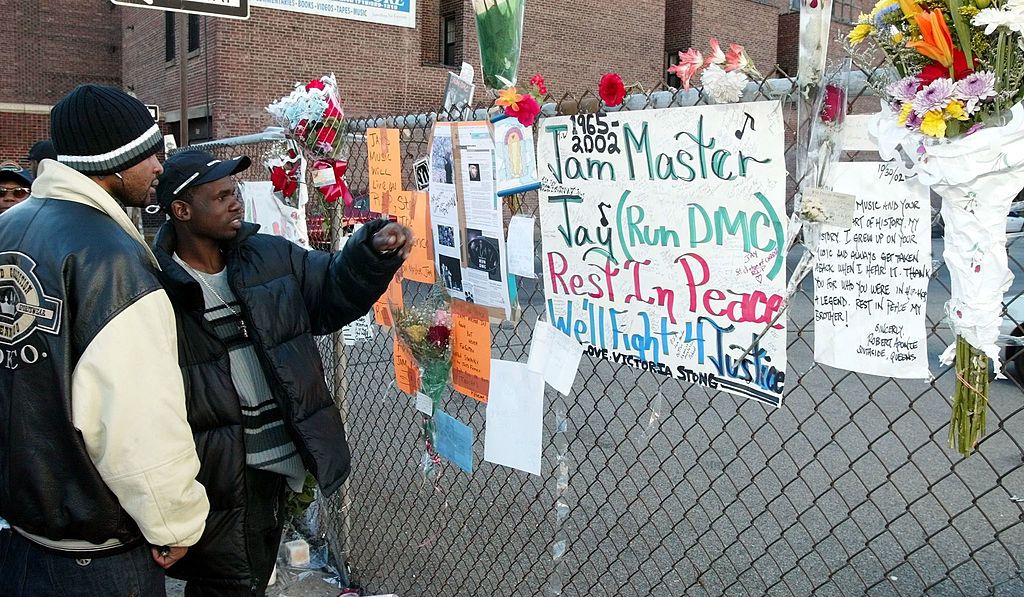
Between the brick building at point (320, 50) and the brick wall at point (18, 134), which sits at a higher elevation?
the brick building at point (320, 50)

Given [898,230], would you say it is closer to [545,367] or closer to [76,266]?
[545,367]

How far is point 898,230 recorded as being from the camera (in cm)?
165

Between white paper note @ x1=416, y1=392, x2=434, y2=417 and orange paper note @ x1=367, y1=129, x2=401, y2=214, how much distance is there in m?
0.77

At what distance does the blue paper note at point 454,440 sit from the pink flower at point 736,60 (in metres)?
1.65

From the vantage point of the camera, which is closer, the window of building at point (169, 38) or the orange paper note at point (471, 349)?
the orange paper note at point (471, 349)

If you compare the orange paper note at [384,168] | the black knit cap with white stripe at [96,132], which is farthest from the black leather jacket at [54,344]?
the orange paper note at [384,168]

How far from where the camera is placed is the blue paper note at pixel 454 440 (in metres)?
3.01

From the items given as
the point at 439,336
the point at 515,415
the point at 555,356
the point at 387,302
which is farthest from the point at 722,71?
the point at 387,302

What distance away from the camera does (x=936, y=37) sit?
4.70 ft

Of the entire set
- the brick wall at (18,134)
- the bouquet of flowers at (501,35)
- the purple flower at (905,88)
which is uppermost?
the brick wall at (18,134)

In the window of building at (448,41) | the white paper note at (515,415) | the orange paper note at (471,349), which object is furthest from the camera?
the window of building at (448,41)

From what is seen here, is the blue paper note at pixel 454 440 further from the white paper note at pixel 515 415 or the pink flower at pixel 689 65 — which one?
the pink flower at pixel 689 65

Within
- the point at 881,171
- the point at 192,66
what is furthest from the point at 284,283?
the point at 192,66

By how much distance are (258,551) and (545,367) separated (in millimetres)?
1172
